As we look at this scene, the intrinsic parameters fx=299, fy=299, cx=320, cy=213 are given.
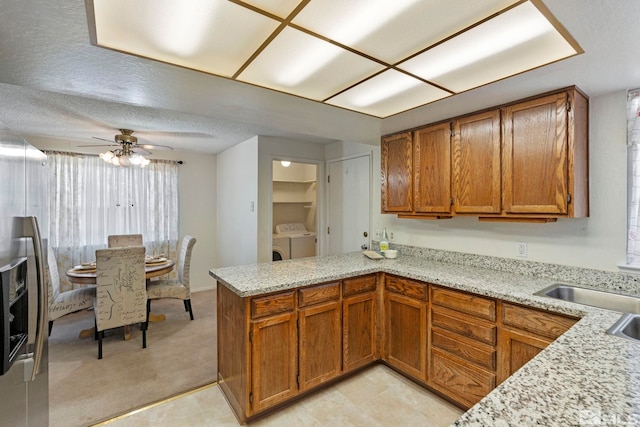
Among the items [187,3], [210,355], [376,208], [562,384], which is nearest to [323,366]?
[210,355]

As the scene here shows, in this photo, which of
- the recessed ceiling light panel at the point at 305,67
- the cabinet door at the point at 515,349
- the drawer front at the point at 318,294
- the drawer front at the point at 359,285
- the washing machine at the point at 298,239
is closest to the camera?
the recessed ceiling light panel at the point at 305,67

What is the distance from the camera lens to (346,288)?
92.4 inches

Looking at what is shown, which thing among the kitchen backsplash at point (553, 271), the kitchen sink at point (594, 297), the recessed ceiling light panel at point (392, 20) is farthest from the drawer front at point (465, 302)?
the recessed ceiling light panel at point (392, 20)

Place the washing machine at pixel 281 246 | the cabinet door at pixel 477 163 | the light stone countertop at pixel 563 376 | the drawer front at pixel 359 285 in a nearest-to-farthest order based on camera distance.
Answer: the light stone countertop at pixel 563 376 < the cabinet door at pixel 477 163 < the drawer front at pixel 359 285 < the washing machine at pixel 281 246

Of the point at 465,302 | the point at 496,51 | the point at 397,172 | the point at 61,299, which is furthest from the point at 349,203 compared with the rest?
the point at 61,299

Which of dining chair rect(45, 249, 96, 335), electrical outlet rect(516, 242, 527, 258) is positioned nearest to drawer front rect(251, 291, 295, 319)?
electrical outlet rect(516, 242, 527, 258)

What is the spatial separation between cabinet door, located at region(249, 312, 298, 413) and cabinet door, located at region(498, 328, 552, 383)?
1.31 m

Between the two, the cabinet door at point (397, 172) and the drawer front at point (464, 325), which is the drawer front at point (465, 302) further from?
the cabinet door at point (397, 172)

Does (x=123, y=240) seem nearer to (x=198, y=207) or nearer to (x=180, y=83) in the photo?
(x=198, y=207)

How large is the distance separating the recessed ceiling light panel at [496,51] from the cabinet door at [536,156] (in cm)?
38

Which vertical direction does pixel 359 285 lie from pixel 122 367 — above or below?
above

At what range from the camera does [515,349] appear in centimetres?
179

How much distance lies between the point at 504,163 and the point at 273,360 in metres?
2.12

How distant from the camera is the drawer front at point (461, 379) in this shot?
192 centimetres
